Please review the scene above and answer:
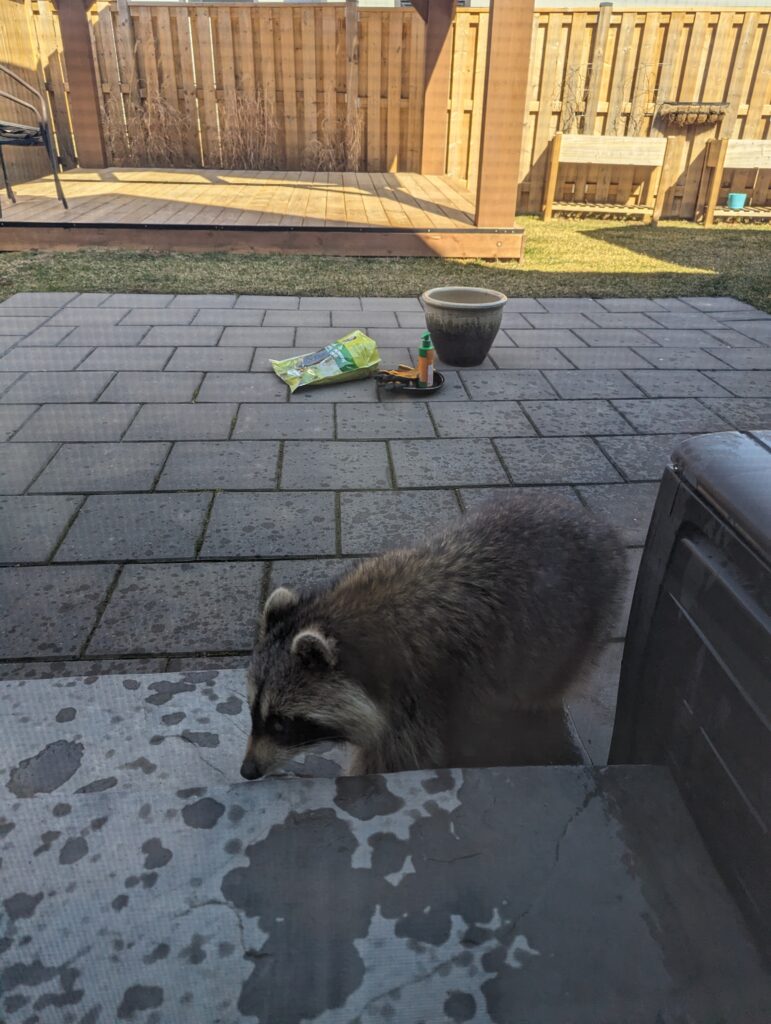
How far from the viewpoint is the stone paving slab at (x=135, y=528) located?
3.34 m

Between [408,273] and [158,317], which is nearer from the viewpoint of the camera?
[158,317]

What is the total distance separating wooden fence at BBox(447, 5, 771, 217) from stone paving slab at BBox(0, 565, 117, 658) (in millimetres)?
12125

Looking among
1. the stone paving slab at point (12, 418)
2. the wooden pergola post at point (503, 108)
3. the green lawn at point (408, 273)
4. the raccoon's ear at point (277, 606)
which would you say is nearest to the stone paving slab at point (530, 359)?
the green lawn at point (408, 273)

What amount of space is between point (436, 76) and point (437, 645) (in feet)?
41.2

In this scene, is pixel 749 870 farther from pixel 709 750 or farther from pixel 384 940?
pixel 384 940

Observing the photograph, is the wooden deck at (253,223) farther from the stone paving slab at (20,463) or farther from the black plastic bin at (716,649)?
the black plastic bin at (716,649)

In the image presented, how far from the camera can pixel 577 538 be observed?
2504mm

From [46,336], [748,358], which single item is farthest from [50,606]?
[748,358]

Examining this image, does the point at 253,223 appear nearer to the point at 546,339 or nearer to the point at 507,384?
the point at 546,339

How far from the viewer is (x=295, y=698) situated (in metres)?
2.03

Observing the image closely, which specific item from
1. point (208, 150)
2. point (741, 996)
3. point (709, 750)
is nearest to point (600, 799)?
point (709, 750)

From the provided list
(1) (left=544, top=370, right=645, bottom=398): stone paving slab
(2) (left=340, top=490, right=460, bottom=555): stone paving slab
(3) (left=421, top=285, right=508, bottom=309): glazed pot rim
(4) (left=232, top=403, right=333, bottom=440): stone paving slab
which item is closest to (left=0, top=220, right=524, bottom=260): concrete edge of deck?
(3) (left=421, top=285, right=508, bottom=309): glazed pot rim

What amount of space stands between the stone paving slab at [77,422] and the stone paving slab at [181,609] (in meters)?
1.52

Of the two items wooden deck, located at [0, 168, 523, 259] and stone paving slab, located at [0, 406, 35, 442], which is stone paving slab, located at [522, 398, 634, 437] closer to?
stone paving slab, located at [0, 406, 35, 442]
